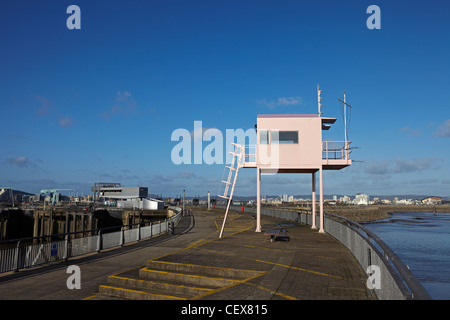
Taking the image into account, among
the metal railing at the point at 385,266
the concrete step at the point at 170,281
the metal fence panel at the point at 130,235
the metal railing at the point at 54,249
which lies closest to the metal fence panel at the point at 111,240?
the metal railing at the point at 54,249

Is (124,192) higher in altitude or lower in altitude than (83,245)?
higher

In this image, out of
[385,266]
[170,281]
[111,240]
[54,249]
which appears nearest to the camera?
[385,266]

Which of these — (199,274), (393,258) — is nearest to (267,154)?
(199,274)

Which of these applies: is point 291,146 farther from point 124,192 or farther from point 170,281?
point 124,192

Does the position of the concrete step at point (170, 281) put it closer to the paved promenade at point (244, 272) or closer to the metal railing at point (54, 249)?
the paved promenade at point (244, 272)

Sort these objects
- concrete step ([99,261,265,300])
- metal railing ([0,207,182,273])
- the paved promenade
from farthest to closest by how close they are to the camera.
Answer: metal railing ([0,207,182,273])
concrete step ([99,261,265,300])
the paved promenade

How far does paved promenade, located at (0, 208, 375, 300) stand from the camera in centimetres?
846

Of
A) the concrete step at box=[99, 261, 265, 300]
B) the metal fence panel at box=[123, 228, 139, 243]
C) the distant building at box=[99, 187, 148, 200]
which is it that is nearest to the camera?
the concrete step at box=[99, 261, 265, 300]

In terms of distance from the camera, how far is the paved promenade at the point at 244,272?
27.8 feet

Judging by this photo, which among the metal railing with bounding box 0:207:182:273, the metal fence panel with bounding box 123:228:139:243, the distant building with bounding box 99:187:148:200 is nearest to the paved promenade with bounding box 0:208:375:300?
the metal railing with bounding box 0:207:182:273

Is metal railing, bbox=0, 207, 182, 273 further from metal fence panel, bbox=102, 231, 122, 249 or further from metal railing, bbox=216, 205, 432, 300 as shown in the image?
metal railing, bbox=216, 205, 432, 300

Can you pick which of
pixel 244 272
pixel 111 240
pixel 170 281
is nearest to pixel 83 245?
pixel 111 240

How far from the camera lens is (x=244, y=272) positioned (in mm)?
10391
